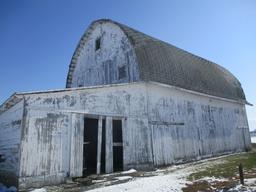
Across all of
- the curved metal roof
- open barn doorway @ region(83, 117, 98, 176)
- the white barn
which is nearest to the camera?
the white barn

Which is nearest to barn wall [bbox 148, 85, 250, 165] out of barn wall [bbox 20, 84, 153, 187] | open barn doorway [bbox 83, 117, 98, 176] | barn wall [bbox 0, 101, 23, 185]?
barn wall [bbox 20, 84, 153, 187]

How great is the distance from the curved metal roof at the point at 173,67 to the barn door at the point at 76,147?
170 inches

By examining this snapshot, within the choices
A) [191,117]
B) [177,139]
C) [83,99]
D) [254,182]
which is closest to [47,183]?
[83,99]

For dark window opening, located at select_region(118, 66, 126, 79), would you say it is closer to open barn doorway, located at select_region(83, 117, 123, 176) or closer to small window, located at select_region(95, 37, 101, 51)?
open barn doorway, located at select_region(83, 117, 123, 176)

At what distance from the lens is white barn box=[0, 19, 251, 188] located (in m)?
7.95

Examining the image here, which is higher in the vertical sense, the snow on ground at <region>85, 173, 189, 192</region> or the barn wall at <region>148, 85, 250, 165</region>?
the barn wall at <region>148, 85, 250, 165</region>

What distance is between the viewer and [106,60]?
14.3 meters

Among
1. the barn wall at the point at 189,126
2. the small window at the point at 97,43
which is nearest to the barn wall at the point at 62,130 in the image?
the barn wall at the point at 189,126

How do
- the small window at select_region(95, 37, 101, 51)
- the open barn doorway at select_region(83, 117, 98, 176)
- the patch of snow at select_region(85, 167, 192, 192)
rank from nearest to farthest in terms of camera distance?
the patch of snow at select_region(85, 167, 192, 192) < the open barn doorway at select_region(83, 117, 98, 176) < the small window at select_region(95, 37, 101, 51)

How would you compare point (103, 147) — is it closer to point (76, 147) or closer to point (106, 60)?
point (76, 147)

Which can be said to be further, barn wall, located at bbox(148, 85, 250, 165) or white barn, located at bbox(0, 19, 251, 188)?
barn wall, located at bbox(148, 85, 250, 165)

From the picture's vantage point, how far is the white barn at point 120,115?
795 centimetres

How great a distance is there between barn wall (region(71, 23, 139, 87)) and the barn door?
4.37m

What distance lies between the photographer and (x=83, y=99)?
9.25 metres
